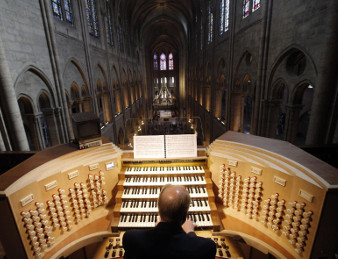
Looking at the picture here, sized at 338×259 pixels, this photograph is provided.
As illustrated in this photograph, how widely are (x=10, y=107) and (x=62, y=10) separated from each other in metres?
5.87

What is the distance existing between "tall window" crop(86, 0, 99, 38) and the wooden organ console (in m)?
11.0

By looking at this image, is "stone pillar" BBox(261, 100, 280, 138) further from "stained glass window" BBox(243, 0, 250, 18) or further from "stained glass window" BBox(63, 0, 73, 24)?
"stained glass window" BBox(63, 0, 73, 24)

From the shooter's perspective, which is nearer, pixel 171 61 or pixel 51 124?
pixel 51 124

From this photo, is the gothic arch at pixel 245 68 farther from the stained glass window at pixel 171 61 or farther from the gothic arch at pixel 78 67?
the stained glass window at pixel 171 61

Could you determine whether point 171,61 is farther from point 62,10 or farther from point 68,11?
point 62,10

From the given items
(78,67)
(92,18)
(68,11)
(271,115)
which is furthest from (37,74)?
(271,115)

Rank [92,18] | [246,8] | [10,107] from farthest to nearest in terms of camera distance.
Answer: [92,18], [246,8], [10,107]

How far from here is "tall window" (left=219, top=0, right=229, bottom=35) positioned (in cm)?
1159

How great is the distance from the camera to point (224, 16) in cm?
1184

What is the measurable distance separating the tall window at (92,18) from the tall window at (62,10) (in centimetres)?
246

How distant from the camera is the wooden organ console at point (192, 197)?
2.71m

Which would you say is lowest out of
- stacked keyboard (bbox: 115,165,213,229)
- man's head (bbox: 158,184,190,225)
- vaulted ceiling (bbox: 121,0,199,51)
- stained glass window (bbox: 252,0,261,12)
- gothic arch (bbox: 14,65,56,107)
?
stacked keyboard (bbox: 115,165,213,229)

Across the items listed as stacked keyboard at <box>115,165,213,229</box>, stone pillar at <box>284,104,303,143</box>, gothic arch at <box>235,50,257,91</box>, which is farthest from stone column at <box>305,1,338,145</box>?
stacked keyboard at <box>115,165,213,229</box>

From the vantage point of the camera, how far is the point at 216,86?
14.4 m
